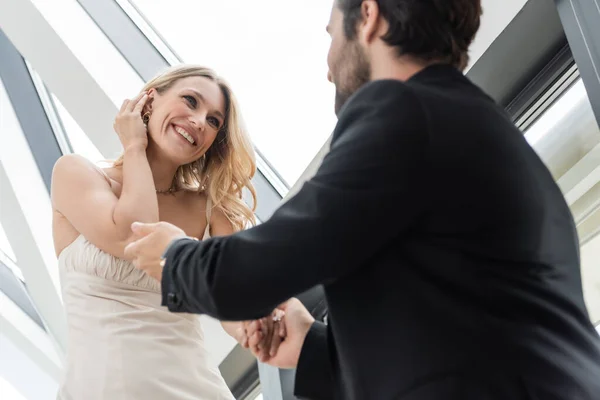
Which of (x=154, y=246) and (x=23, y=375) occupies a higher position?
(x=154, y=246)

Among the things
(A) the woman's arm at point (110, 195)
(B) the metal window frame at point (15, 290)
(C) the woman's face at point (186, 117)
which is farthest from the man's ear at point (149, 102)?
(B) the metal window frame at point (15, 290)

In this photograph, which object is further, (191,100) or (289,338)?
(191,100)

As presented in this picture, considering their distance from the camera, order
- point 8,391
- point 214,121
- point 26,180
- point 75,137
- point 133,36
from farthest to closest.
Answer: point 8,391 → point 26,180 → point 75,137 → point 133,36 → point 214,121

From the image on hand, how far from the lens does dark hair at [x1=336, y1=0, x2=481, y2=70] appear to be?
4.01ft

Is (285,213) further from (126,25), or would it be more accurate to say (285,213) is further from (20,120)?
(20,120)

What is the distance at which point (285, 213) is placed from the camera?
1.01m

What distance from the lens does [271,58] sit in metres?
3.20

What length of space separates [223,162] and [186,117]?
21 centimetres

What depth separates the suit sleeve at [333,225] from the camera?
97cm

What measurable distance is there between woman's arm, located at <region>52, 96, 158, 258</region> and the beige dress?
0.21ft

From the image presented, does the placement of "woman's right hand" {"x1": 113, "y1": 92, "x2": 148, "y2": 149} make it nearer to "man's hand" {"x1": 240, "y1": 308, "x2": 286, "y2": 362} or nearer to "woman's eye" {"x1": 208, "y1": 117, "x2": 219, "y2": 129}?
"woman's eye" {"x1": 208, "y1": 117, "x2": 219, "y2": 129}

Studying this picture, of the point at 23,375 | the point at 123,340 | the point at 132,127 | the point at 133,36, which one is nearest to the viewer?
the point at 123,340

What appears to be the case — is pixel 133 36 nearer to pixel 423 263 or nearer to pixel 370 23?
pixel 370 23

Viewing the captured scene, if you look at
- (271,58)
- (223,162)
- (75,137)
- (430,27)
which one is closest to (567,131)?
(430,27)
